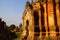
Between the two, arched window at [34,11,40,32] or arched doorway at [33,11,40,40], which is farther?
arched window at [34,11,40,32]

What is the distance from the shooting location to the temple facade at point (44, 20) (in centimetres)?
1986

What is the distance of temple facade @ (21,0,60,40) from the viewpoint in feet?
65.2

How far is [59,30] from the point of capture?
64.0 feet

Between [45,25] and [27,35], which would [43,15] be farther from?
[27,35]

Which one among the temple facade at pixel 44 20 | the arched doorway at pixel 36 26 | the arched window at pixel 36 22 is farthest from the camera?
the arched window at pixel 36 22

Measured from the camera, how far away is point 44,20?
20703 mm

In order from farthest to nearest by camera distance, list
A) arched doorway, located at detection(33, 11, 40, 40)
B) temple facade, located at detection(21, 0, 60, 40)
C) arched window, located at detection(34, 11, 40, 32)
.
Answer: arched window, located at detection(34, 11, 40, 32), arched doorway, located at detection(33, 11, 40, 40), temple facade, located at detection(21, 0, 60, 40)

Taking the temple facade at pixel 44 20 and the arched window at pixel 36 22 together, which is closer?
the temple facade at pixel 44 20

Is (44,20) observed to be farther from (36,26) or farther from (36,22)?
(36,26)

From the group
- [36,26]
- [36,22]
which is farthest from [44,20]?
[36,26]

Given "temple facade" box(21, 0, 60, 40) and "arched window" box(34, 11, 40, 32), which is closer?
"temple facade" box(21, 0, 60, 40)

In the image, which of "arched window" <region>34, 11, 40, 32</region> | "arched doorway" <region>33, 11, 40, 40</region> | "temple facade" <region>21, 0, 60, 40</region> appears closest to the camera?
"temple facade" <region>21, 0, 60, 40</region>

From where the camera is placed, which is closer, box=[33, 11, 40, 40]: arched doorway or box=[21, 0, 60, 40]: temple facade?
box=[21, 0, 60, 40]: temple facade

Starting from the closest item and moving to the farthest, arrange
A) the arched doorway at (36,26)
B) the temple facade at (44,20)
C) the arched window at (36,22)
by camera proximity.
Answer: the temple facade at (44,20) < the arched doorway at (36,26) < the arched window at (36,22)
